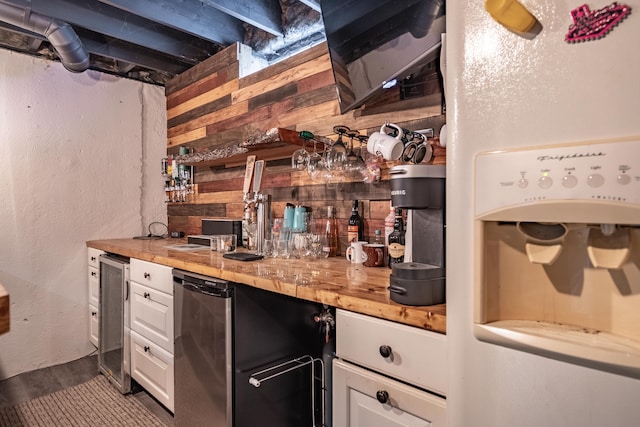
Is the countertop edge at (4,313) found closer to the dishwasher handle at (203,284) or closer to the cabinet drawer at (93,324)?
the dishwasher handle at (203,284)

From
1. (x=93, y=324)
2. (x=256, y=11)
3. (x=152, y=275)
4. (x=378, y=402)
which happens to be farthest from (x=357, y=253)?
(x=93, y=324)

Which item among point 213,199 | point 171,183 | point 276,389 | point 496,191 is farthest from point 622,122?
point 171,183

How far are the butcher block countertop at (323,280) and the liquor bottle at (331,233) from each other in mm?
86

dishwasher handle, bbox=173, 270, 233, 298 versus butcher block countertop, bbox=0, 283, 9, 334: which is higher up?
butcher block countertop, bbox=0, 283, 9, 334

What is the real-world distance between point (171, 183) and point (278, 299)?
2.24 metres

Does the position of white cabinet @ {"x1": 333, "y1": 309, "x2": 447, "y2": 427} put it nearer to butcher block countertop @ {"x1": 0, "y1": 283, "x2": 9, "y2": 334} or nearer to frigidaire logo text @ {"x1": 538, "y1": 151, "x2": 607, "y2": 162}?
frigidaire logo text @ {"x1": 538, "y1": 151, "x2": 607, "y2": 162}

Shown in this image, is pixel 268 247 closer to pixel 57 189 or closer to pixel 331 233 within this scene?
pixel 331 233

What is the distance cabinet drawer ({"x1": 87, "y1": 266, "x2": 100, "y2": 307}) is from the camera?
2.89 metres

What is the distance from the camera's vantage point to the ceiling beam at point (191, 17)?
2252 mm

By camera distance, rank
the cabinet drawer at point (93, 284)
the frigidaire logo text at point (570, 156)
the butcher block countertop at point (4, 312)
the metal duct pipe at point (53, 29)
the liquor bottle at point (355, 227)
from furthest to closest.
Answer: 1. the cabinet drawer at point (93, 284)
2. the metal duct pipe at point (53, 29)
3. the liquor bottle at point (355, 227)
4. the butcher block countertop at point (4, 312)
5. the frigidaire logo text at point (570, 156)

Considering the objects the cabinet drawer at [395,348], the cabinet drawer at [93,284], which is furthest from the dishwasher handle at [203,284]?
the cabinet drawer at [93,284]

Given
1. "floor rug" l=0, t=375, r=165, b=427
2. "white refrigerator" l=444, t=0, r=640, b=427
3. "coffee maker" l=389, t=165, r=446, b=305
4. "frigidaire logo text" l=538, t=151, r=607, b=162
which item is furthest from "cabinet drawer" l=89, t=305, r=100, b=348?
"frigidaire logo text" l=538, t=151, r=607, b=162

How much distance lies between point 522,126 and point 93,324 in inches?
131

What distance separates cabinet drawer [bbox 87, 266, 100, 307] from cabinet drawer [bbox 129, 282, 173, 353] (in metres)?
0.73
